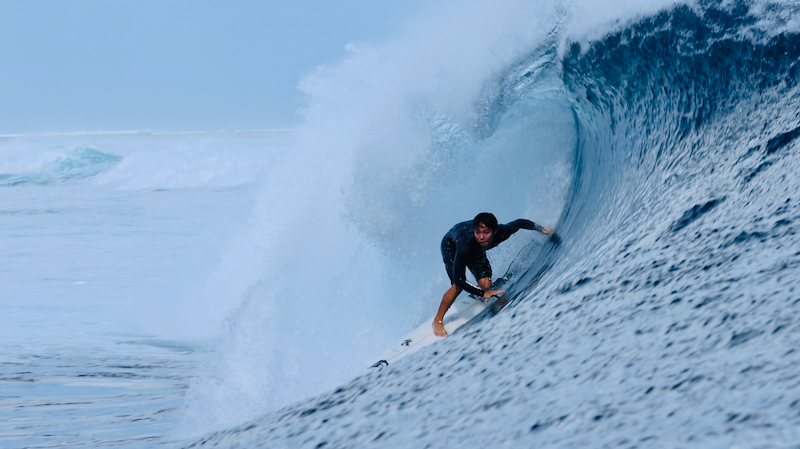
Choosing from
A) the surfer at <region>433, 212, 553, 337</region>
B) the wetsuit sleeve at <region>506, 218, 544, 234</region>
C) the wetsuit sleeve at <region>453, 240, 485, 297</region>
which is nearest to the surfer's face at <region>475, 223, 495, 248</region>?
the surfer at <region>433, 212, 553, 337</region>

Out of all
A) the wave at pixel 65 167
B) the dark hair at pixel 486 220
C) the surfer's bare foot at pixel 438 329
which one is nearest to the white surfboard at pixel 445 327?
the surfer's bare foot at pixel 438 329

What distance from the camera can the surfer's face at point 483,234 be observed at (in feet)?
12.7

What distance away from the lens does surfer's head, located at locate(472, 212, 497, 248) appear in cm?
384

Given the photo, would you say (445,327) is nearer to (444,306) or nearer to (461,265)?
(444,306)

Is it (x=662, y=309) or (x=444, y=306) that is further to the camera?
(x=444, y=306)

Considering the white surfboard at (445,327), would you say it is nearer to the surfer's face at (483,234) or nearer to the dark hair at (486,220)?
the surfer's face at (483,234)

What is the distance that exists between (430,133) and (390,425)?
4.66 metres

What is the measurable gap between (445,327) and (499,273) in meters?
1.10

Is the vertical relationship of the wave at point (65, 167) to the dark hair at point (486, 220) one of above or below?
above

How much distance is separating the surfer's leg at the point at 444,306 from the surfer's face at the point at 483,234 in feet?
1.22

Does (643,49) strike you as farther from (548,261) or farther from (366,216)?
(366,216)

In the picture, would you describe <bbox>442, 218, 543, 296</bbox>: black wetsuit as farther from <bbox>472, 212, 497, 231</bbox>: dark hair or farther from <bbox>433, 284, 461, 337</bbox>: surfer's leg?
<bbox>472, 212, 497, 231</bbox>: dark hair

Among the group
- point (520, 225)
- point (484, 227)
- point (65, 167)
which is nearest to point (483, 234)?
point (484, 227)

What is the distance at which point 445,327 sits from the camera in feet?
14.1
